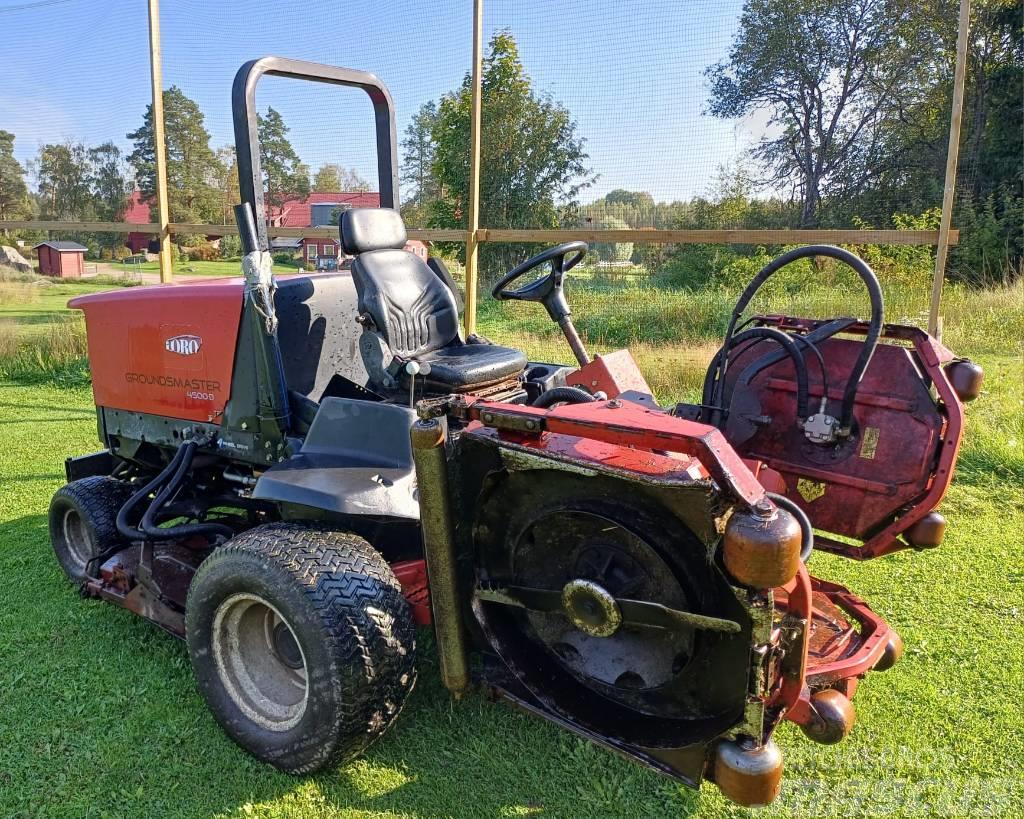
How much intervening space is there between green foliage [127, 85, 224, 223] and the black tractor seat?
455 cm

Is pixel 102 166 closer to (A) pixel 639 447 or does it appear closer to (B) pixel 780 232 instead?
(B) pixel 780 232

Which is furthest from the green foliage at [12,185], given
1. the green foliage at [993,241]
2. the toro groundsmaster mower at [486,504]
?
the green foliage at [993,241]

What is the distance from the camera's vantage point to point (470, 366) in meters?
2.99

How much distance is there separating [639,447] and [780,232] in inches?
134

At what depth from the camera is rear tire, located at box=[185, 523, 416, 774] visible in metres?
2.05

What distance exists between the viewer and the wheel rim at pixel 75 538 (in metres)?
3.42

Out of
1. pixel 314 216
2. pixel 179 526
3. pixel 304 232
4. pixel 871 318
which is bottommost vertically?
pixel 179 526

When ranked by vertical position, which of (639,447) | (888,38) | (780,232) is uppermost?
(888,38)

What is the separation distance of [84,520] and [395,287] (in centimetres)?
159

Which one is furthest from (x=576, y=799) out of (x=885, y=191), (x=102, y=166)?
(x=102, y=166)

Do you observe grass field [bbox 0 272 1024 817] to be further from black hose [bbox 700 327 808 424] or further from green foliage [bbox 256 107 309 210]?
green foliage [bbox 256 107 309 210]

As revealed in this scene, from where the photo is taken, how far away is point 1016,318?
7.48 m

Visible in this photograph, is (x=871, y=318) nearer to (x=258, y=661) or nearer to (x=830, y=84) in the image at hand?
(x=258, y=661)

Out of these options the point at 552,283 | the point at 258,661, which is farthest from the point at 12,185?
the point at 258,661
